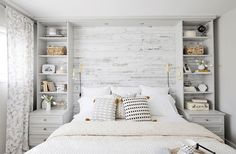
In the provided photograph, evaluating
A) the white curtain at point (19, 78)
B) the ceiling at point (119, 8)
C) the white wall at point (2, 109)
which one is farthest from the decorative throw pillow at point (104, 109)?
the ceiling at point (119, 8)

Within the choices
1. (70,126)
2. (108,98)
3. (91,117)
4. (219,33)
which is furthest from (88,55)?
(219,33)

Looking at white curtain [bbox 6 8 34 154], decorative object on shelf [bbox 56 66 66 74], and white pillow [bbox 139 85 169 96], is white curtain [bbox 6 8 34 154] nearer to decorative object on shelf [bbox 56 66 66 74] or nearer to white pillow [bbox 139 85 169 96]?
decorative object on shelf [bbox 56 66 66 74]

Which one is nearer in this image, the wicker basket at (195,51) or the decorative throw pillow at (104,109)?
the decorative throw pillow at (104,109)

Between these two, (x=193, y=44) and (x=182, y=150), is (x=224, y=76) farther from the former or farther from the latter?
(x=182, y=150)

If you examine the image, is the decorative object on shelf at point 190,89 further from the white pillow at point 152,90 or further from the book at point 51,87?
the book at point 51,87

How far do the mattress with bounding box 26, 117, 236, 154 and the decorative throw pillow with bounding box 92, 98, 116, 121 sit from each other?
1.04 ft

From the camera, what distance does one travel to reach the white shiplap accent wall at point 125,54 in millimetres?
3652

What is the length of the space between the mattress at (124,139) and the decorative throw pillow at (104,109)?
0.32m

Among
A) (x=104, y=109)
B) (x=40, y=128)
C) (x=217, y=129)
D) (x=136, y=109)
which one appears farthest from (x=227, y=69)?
(x=40, y=128)

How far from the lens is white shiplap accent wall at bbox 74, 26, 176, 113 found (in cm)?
365

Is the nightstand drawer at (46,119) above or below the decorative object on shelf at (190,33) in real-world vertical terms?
below

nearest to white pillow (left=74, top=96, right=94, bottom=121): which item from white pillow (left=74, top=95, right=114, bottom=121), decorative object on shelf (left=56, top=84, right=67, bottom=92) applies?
white pillow (left=74, top=95, right=114, bottom=121)

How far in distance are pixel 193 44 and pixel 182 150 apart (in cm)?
268

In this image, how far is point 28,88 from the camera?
125 inches
